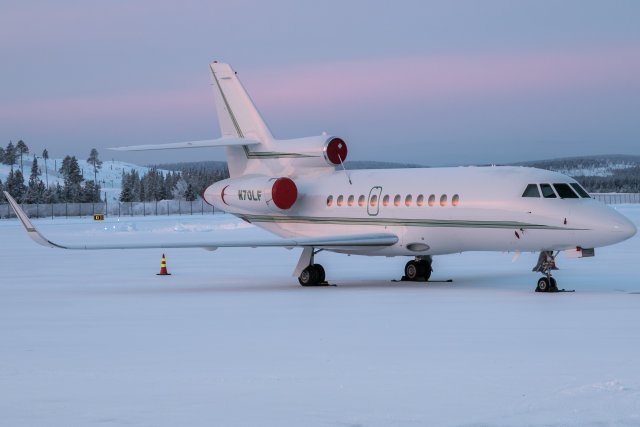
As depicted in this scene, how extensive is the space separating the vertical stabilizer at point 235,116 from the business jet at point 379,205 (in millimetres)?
30

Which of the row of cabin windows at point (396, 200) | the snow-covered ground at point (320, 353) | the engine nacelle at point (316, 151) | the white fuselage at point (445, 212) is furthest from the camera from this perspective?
the engine nacelle at point (316, 151)

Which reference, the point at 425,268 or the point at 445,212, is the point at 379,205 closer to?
the point at 425,268

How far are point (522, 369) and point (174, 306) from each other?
367 inches

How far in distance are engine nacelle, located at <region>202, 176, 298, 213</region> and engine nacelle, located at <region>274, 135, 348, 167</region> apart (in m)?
0.70

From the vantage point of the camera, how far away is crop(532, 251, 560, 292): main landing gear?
21984mm

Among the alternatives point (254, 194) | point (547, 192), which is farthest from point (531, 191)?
point (254, 194)

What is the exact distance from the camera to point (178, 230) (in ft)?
200

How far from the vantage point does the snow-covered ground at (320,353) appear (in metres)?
9.85

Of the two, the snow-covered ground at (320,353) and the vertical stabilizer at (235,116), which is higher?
the vertical stabilizer at (235,116)

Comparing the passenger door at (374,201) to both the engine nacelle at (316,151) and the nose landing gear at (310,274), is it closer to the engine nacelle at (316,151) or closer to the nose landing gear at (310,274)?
the nose landing gear at (310,274)

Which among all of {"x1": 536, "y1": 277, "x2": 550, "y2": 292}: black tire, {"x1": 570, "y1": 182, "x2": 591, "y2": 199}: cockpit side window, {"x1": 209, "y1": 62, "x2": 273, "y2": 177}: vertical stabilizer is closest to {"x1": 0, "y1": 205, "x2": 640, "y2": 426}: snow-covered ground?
{"x1": 536, "y1": 277, "x2": 550, "y2": 292}: black tire

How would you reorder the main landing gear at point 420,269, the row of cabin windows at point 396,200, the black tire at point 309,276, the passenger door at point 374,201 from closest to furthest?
the row of cabin windows at point 396,200, the black tire at point 309,276, the passenger door at point 374,201, the main landing gear at point 420,269

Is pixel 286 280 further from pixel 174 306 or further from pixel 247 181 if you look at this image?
pixel 174 306

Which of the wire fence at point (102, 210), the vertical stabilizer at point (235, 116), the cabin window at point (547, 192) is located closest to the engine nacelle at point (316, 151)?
the vertical stabilizer at point (235, 116)
